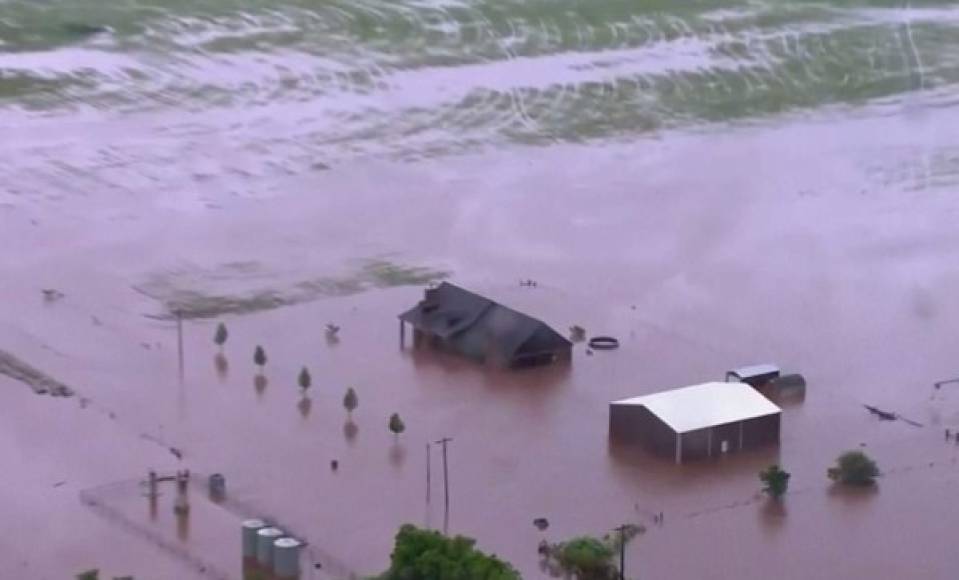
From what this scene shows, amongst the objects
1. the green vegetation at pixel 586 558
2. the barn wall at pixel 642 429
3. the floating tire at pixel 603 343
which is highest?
the floating tire at pixel 603 343

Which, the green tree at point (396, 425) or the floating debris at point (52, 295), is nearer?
the green tree at point (396, 425)

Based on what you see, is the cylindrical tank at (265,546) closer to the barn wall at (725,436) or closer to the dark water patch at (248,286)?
the barn wall at (725,436)

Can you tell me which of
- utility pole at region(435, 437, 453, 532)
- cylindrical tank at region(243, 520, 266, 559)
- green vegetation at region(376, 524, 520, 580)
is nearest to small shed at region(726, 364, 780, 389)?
utility pole at region(435, 437, 453, 532)

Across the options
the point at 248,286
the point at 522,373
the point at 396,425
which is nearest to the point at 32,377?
the point at 248,286

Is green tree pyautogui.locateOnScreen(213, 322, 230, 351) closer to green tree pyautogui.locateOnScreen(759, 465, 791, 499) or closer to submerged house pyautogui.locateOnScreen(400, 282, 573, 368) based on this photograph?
submerged house pyautogui.locateOnScreen(400, 282, 573, 368)

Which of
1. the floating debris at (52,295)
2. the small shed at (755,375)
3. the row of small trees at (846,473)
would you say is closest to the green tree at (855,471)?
the row of small trees at (846,473)

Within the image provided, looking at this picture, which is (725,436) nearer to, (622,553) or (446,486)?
(446,486)

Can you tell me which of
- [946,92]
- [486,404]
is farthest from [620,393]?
[946,92]
